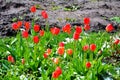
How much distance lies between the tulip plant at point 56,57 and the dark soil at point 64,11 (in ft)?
5.35

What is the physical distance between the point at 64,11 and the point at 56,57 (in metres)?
3.50

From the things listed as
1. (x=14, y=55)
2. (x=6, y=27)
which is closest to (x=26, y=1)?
(x=6, y=27)

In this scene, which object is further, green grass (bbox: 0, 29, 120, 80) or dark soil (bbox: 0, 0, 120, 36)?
dark soil (bbox: 0, 0, 120, 36)

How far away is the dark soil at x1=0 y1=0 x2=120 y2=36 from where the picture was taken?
8.68 metres

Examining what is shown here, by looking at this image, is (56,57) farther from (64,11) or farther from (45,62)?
(64,11)

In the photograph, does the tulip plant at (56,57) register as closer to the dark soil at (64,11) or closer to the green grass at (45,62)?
the green grass at (45,62)

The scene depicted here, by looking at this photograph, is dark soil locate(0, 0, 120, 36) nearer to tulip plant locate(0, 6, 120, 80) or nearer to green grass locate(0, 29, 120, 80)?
green grass locate(0, 29, 120, 80)

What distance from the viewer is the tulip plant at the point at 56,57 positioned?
5.53 meters

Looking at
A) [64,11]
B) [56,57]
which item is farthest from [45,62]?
[64,11]

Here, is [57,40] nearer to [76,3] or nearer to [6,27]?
[6,27]

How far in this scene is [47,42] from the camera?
22.5ft

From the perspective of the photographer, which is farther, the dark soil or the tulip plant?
the dark soil

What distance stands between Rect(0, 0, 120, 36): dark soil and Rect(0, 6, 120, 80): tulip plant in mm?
1631

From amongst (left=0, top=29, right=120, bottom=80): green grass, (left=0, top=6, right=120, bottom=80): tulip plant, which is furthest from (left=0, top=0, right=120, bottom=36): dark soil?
(left=0, top=6, right=120, bottom=80): tulip plant
